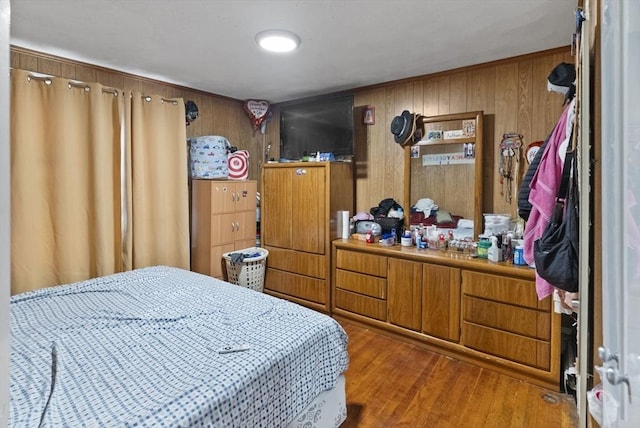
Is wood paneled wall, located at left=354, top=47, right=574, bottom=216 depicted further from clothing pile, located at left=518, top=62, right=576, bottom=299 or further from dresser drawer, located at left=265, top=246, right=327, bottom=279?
clothing pile, located at left=518, top=62, right=576, bottom=299

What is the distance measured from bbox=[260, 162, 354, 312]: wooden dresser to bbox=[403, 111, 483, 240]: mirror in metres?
0.71

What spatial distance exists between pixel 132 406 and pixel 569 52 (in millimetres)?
3418

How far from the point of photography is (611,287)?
34.6 inches

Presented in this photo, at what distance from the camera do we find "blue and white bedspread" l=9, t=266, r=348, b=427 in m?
1.18

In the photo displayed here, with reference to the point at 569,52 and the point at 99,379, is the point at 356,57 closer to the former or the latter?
the point at 569,52

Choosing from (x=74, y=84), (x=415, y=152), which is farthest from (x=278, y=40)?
(x=74, y=84)

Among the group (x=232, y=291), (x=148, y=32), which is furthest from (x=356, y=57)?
(x=232, y=291)

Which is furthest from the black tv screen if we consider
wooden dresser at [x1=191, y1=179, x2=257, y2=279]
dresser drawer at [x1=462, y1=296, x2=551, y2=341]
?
dresser drawer at [x1=462, y1=296, x2=551, y2=341]

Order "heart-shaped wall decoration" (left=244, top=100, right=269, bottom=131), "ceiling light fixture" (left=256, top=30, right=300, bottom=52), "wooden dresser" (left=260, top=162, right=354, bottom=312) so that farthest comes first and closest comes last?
"heart-shaped wall decoration" (left=244, top=100, right=269, bottom=131) → "wooden dresser" (left=260, top=162, right=354, bottom=312) → "ceiling light fixture" (left=256, top=30, right=300, bottom=52)

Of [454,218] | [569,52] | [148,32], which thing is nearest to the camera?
[148,32]

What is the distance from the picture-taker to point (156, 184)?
126 inches

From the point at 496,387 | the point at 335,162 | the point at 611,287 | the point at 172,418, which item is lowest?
the point at 496,387

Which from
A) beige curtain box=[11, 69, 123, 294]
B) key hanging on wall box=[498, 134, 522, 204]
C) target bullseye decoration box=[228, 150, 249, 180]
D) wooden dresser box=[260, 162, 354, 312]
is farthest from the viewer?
target bullseye decoration box=[228, 150, 249, 180]

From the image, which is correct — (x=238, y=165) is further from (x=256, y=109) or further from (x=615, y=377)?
(x=615, y=377)
